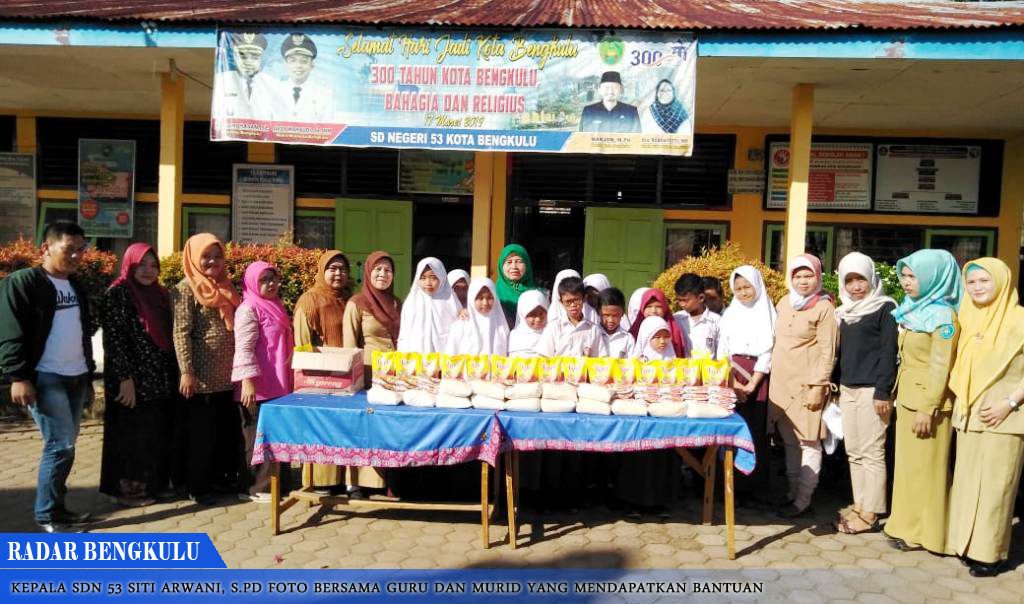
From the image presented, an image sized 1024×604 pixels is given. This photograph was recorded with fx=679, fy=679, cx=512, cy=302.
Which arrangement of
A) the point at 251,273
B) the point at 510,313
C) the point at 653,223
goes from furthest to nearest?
the point at 653,223, the point at 510,313, the point at 251,273

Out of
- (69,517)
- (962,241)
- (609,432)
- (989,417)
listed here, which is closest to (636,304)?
(609,432)

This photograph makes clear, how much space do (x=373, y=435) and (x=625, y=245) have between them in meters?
4.89

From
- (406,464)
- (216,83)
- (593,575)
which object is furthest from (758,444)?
(216,83)

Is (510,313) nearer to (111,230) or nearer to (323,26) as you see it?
(323,26)

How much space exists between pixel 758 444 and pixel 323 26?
4361 millimetres

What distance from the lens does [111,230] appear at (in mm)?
7977

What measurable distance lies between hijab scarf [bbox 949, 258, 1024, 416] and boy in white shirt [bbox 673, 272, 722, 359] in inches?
49.8

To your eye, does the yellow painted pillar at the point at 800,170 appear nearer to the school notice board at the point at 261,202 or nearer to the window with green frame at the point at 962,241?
the window with green frame at the point at 962,241

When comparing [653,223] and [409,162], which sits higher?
[409,162]

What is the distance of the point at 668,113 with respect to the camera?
5.11 meters

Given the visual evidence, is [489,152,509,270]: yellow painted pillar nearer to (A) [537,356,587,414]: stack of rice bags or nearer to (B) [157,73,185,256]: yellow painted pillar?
(B) [157,73,185,256]: yellow painted pillar

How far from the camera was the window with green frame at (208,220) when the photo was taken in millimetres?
7945

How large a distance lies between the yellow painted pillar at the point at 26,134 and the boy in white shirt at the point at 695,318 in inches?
313

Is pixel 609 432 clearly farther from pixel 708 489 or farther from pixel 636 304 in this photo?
pixel 636 304
